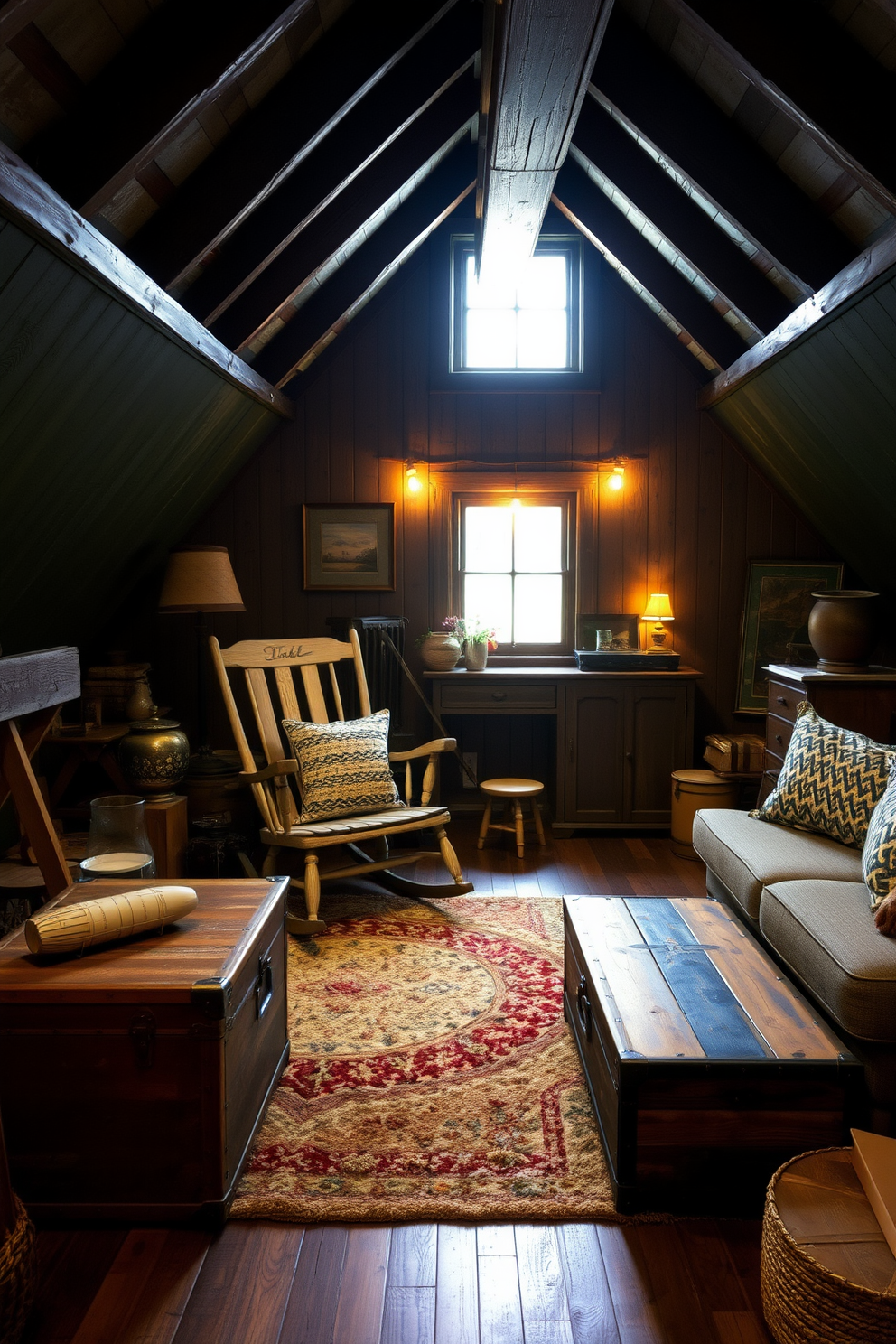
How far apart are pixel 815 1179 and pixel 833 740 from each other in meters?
1.63

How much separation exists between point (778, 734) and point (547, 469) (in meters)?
2.05

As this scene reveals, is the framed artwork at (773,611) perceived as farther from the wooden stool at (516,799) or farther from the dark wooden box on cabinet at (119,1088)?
the dark wooden box on cabinet at (119,1088)

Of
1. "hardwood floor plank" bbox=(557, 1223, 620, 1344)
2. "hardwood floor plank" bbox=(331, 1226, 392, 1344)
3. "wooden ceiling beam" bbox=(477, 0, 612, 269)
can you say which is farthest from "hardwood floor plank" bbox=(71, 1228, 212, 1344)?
"wooden ceiling beam" bbox=(477, 0, 612, 269)

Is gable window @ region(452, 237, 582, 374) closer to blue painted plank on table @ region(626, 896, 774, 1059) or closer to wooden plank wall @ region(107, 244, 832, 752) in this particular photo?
wooden plank wall @ region(107, 244, 832, 752)

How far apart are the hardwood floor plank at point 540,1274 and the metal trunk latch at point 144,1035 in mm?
819

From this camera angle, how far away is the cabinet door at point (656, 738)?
4883 mm

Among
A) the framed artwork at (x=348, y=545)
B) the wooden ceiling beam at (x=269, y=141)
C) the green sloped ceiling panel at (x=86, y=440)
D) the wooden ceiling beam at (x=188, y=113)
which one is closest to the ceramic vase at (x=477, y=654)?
the framed artwork at (x=348, y=545)

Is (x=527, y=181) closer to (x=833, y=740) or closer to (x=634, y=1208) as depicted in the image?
(x=833, y=740)

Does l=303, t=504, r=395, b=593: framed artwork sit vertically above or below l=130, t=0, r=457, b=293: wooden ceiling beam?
below

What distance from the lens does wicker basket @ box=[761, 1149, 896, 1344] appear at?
54.9 inches

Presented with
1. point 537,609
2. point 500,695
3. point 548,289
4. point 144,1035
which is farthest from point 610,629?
point 144,1035

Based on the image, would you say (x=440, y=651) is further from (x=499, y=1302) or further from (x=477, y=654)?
(x=499, y=1302)

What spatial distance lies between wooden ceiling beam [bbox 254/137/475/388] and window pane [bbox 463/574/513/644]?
1511 millimetres

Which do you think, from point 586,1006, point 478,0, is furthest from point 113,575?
point 586,1006
